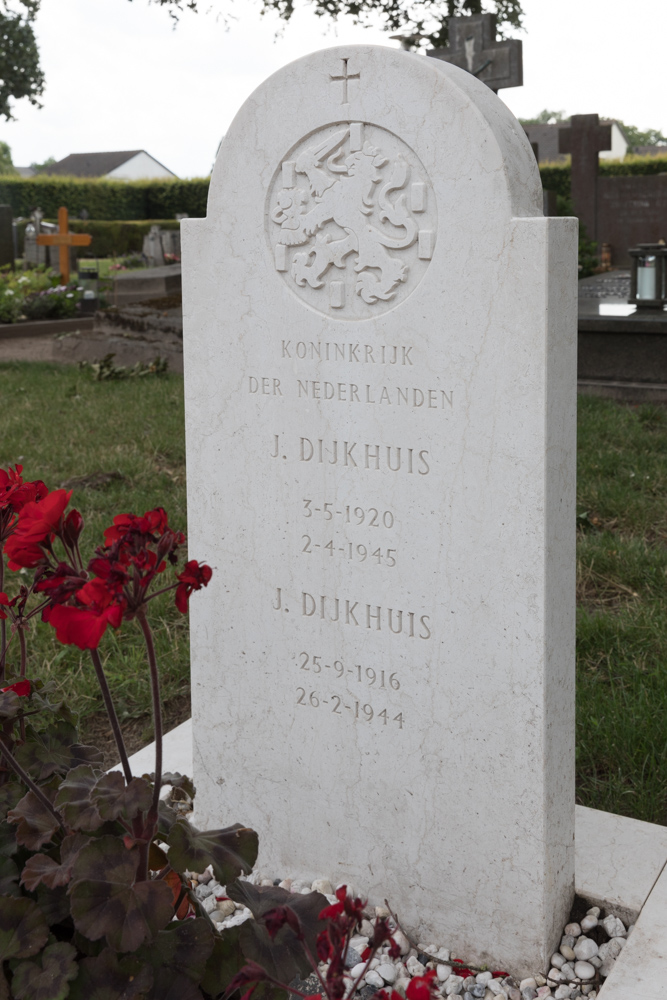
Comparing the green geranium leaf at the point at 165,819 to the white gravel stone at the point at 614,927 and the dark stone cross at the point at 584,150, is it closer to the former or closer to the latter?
the white gravel stone at the point at 614,927

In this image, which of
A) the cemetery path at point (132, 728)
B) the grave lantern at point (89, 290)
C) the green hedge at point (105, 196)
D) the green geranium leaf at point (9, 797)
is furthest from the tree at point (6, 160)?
the green geranium leaf at point (9, 797)

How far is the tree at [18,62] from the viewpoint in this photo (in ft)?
86.4

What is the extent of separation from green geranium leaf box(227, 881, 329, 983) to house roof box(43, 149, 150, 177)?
195 feet

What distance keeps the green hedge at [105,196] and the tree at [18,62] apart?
16.8 feet

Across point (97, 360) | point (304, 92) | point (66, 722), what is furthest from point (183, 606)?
point (97, 360)

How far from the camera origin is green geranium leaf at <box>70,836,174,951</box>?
115 centimetres

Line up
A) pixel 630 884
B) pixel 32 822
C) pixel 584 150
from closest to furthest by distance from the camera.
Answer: pixel 32 822, pixel 630 884, pixel 584 150

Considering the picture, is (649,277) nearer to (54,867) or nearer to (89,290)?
(89,290)

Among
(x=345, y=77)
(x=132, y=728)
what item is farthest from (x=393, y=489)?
(x=132, y=728)

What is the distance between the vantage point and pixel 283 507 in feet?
7.31

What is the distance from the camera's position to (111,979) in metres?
1.20

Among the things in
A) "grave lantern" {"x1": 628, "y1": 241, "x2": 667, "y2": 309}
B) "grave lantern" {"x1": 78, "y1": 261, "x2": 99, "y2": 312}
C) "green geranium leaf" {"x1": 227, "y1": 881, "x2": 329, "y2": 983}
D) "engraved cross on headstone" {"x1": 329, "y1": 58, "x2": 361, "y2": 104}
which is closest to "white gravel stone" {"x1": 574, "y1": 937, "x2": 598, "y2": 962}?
"green geranium leaf" {"x1": 227, "y1": 881, "x2": 329, "y2": 983}

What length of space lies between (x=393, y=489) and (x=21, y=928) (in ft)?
3.67

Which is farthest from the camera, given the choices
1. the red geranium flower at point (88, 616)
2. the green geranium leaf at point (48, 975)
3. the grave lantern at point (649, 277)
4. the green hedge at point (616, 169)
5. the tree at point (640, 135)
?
the tree at point (640, 135)
